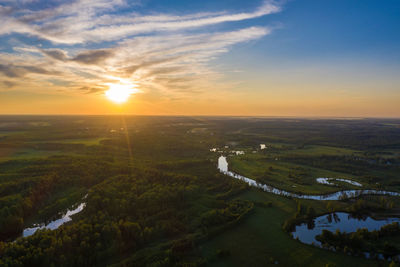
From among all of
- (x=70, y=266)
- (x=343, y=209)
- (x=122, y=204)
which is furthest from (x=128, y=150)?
(x=343, y=209)

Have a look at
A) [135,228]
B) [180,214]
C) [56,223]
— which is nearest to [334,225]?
[180,214]

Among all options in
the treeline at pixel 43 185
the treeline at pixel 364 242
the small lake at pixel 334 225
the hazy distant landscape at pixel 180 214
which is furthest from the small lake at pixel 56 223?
the treeline at pixel 364 242

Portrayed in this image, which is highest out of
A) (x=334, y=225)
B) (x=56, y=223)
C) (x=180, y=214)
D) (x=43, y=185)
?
(x=43, y=185)

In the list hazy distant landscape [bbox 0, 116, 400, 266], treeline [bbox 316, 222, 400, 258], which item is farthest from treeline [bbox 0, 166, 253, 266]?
treeline [bbox 316, 222, 400, 258]

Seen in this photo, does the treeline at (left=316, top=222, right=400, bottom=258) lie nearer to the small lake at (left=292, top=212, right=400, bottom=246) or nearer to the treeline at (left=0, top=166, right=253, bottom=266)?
the small lake at (left=292, top=212, right=400, bottom=246)

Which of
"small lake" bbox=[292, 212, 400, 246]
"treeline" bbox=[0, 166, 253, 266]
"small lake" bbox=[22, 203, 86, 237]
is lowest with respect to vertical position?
"small lake" bbox=[292, 212, 400, 246]

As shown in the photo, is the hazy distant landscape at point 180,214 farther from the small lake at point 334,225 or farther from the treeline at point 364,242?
the small lake at point 334,225

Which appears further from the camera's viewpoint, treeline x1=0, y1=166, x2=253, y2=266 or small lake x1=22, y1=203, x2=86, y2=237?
small lake x1=22, y1=203, x2=86, y2=237

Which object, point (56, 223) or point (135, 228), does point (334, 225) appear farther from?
point (56, 223)

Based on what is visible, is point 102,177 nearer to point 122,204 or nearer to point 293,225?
point 122,204

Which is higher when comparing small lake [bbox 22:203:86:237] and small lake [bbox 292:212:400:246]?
small lake [bbox 22:203:86:237]
